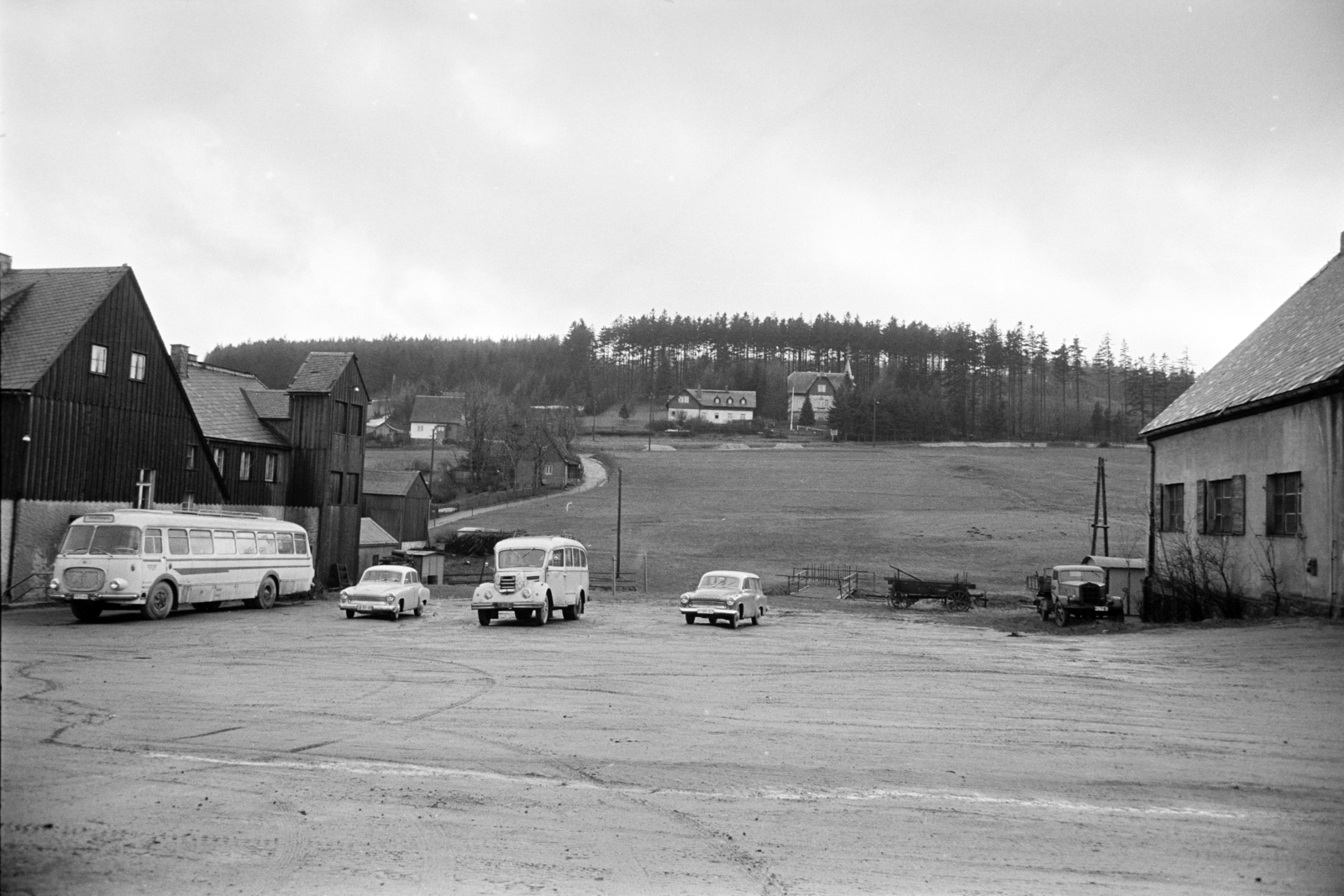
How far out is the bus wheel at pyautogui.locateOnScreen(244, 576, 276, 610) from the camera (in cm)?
3053

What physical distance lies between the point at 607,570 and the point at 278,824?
4757 cm

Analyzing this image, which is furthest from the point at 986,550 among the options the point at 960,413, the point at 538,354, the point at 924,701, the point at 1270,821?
the point at 538,354

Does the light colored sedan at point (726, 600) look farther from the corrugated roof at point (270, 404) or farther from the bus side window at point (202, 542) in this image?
the corrugated roof at point (270, 404)

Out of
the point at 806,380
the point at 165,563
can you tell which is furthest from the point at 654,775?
the point at 806,380

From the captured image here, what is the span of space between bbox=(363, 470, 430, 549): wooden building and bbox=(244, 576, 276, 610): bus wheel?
25922mm

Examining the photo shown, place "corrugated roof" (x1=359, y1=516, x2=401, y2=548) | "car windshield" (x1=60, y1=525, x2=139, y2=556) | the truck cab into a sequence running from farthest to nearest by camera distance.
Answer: "corrugated roof" (x1=359, y1=516, x2=401, y2=548), the truck cab, "car windshield" (x1=60, y1=525, x2=139, y2=556)

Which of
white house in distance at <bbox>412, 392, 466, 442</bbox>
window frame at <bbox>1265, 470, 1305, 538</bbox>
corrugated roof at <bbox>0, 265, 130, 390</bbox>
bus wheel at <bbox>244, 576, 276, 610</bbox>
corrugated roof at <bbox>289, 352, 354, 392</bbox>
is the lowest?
bus wheel at <bbox>244, 576, 276, 610</bbox>

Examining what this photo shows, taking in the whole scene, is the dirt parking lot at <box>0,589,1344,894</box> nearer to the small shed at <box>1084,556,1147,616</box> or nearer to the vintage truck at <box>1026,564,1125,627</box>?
the vintage truck at <box>1026,564,1125,627</box>

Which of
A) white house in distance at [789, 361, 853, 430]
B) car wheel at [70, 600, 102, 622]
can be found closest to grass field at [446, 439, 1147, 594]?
car wheel at [70, 600, 102, 622]

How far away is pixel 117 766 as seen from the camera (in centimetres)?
861

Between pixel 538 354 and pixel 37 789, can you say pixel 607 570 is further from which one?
pixel 538 354

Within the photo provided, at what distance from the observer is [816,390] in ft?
501

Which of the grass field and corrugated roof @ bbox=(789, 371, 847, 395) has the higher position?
corrugated roof @ bbox=(789, 371, 847, 395)

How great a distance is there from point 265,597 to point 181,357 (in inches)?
624
